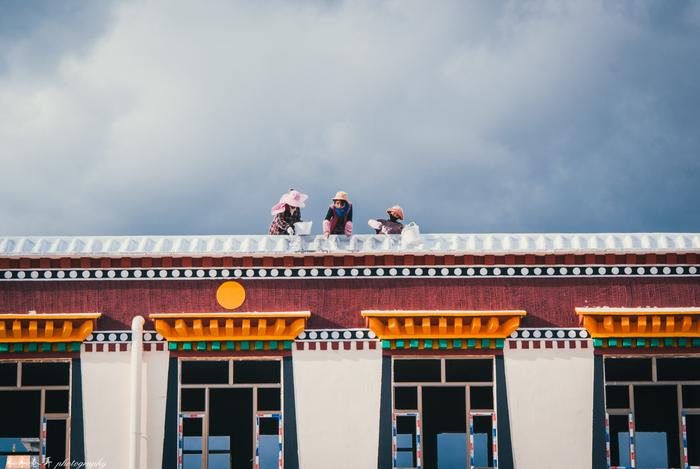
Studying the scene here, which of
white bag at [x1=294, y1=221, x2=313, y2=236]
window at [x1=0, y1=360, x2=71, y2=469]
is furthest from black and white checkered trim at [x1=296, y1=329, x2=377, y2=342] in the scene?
window at [x1=0, y1=360, x2=71, y2=469]

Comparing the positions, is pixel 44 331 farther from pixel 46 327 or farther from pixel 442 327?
pixel 442 327

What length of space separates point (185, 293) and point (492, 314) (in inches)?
177

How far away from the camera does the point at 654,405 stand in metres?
16.1

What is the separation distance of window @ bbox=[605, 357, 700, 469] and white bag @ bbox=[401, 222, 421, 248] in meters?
3.29

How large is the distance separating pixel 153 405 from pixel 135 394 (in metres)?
0.41

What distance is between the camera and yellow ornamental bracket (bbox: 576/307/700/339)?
52.4ft

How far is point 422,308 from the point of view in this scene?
639 inches

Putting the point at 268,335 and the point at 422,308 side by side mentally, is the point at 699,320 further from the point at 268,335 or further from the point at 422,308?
the point at 268,335

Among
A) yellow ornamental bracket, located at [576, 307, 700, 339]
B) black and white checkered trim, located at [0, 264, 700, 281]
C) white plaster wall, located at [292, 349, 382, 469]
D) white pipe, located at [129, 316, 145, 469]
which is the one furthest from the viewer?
black and white checkered trim, located at [0, 264, 700, 281]

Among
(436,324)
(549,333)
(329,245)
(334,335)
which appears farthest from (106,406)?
(549,333)

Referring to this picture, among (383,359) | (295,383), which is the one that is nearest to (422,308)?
(383,359)

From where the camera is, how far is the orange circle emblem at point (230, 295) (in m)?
16.2

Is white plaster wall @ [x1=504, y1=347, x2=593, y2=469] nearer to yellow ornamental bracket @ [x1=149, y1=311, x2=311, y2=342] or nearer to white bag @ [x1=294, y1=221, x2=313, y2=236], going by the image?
yellow ornamental bracket @ [x1=149, y1=311, x2=311, y2=342]

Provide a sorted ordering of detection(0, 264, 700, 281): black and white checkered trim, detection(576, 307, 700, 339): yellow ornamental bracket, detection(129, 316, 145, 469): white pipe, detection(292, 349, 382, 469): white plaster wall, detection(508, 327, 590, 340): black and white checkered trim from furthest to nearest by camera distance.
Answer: detection(0, 264, 700, 281): black and white checkered trim, detection(508, 327, 590, 340): black and white checkered trim, detection(576, 307, 700, 339): yellow ornamental bracket, detection(292, 349, 382, 469): white plaster wall, detection(129, 316, 145, 469): white pipe
